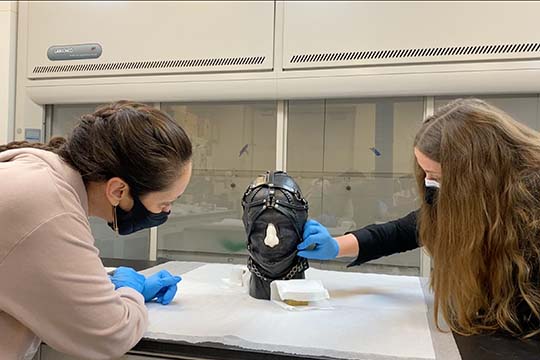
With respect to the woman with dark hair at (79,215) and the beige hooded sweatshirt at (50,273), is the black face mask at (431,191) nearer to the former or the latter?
the woman with dark hair at (79,215)

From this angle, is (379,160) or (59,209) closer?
(59,209)

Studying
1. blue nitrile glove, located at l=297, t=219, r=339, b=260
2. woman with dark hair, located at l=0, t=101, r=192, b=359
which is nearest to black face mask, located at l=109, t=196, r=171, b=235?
woman with dark hair, located at l=0, t=101, r=192, b=359

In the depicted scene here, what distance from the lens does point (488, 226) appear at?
1.15m

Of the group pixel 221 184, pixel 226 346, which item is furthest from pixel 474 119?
pixel 221 184

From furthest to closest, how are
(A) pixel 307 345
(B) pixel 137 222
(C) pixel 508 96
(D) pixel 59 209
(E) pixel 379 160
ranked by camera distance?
(E) pixel 379 160
(C) pixel 508 96
(B) pixel 137 222
(A) pixel 307 345
(D) pixel 59 209

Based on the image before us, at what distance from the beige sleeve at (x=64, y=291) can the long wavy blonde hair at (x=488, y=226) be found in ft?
2.61

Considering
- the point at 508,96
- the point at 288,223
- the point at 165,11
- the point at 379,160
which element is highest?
the point at 165,11

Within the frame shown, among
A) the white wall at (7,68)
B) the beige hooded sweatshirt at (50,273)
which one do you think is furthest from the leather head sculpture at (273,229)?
the white wall at (7,68)

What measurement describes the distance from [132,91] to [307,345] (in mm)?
1892

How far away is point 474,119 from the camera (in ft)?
3.97

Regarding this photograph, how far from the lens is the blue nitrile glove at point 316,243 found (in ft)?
4.58

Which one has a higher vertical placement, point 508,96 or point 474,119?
point 508,96

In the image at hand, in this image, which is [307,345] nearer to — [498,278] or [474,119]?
[498,278]

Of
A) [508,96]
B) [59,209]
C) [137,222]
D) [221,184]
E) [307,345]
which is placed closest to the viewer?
[59,209]
